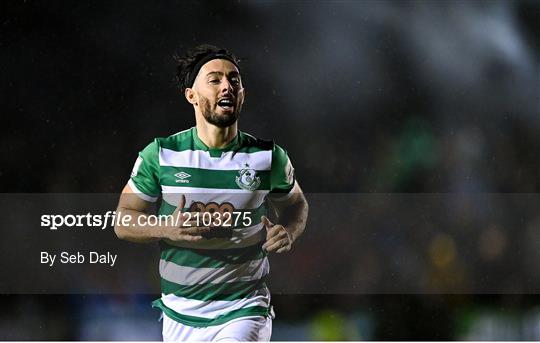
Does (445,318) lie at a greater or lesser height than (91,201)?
lesser

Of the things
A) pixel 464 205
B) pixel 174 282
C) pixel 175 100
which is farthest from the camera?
pixel 464 205

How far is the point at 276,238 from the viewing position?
13.3 ft

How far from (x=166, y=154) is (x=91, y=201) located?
1.03 meters

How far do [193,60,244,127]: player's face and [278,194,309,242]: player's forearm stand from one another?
64 cm

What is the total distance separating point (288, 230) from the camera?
4.32 metres

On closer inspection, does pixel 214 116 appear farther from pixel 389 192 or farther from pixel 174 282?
pixel 389 192

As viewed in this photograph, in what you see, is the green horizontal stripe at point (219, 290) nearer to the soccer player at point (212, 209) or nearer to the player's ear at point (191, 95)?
the soccer player at point (212, 209)

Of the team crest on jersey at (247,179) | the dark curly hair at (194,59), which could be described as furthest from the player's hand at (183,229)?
the dark curly hair at (194,59)

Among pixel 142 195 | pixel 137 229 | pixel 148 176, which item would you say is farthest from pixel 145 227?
pixel 148 176

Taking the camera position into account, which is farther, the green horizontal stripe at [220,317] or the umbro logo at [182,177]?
the umbro logo at [182,177]

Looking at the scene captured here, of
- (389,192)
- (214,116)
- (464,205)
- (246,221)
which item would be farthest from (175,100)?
(464,205)

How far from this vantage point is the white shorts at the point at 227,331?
3900 mm

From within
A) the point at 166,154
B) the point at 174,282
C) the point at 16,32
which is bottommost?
the point at 174,282

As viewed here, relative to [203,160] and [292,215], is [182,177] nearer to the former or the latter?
[203,160]
